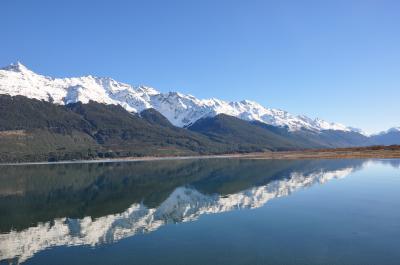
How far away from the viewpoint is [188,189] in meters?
109

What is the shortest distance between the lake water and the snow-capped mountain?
14 centimetres

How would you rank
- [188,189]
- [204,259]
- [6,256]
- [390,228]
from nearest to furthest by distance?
[204,259] < [6,256] < [390,228] < [188,189]

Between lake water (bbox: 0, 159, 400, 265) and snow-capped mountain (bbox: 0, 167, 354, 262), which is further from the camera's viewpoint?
snow-capped mountain (bbox: 0, 167, 354, 262)

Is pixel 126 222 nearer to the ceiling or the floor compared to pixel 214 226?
nearer to the floor

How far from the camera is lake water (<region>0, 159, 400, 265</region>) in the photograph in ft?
133

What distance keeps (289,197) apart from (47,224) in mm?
45113

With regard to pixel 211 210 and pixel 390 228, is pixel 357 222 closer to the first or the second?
pixel 390 228

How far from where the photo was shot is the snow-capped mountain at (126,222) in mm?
50188

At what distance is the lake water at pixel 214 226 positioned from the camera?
40.6m

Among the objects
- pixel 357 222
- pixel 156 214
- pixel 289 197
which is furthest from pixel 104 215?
pixel 357 222

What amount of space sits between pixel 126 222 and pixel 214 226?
15.1 metres

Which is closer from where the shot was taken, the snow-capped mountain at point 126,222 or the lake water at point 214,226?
the lake water at point 214,226

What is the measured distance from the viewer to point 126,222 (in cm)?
6278

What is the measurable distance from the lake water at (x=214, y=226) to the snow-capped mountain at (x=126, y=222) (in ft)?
0.47
